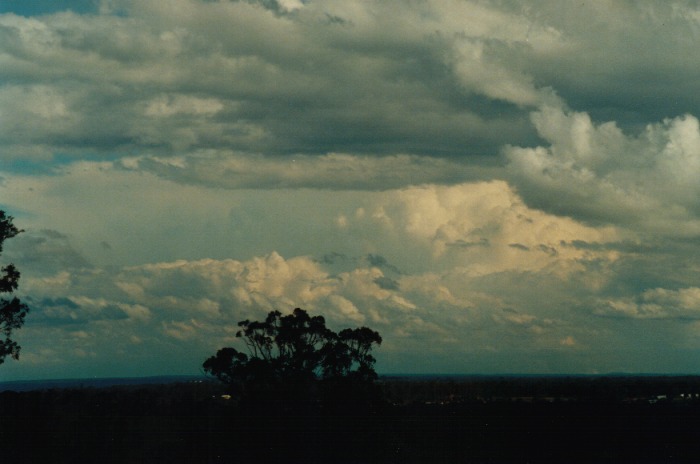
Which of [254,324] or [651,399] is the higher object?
[254,324]

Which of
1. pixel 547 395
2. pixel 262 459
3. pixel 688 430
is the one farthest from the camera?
pixel 547 395

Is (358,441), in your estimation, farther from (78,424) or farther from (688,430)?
(688,430)

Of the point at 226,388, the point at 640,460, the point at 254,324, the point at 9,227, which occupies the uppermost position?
the point at 9,227

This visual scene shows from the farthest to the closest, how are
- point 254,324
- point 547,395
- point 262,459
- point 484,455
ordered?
point 547,395
point 254,324
point 484,455
point 262,459

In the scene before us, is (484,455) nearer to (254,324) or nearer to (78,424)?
(254,324)

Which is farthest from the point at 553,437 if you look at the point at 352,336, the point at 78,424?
the point at 78,424

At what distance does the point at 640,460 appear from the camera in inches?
2195

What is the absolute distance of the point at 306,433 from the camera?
2245 inches

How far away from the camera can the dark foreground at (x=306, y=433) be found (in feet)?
163

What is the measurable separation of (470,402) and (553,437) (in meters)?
40.2

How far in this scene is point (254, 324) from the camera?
62.0 meters

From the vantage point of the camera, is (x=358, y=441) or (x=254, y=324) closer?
(x=358, y=441)

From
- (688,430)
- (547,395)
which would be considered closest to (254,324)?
(688,430)

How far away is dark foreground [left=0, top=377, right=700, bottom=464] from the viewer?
163 feet
